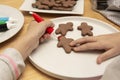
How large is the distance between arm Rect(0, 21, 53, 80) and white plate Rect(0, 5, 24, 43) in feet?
0.25

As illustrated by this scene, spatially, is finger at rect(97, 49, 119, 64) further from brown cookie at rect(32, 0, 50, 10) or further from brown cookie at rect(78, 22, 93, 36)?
brown cookie at rect(32, 0, 50, 10)

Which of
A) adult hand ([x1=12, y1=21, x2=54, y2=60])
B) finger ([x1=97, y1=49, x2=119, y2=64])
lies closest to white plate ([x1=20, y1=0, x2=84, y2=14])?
adult hand ([x1=12, y1=21, x2=54, y2=60])

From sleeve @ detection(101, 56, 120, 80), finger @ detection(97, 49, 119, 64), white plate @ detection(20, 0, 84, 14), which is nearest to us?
sleeve @ detection(101, 56, 120, 80)

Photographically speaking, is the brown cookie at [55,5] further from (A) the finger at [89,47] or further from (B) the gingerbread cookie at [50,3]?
(A) the finger at [89,47]

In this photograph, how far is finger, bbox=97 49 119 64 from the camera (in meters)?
0.67

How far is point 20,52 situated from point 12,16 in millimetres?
285

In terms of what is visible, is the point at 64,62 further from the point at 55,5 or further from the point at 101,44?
the point at 55,5

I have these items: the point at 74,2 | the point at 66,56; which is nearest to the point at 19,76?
the point at 66,56

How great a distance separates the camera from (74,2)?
3.14ft

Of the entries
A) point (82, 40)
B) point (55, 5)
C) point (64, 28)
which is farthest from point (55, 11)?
point (82, 40)

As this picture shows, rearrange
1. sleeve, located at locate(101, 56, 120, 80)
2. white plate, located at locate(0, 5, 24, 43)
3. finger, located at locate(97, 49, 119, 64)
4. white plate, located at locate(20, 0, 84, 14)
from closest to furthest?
sleeve, located at locate(101, 56, 120, 80)
finger, located at locate(97, 49, 119, 64)
white plate, located at locate(0, 5, 24, 43)
white plate, located at locate(20, 0, 84, 14)

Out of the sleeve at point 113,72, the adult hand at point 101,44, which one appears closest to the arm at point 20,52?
the adult hand at point 101,44

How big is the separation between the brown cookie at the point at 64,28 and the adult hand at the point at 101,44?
0.29 feet

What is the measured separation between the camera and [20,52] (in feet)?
2.14
